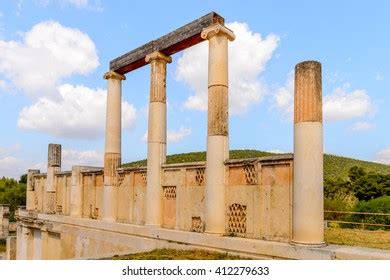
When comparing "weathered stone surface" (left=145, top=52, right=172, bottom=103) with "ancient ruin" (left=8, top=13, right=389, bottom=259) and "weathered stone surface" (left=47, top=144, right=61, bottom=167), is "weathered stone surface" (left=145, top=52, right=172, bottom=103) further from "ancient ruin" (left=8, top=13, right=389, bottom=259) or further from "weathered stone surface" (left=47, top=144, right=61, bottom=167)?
"weathered stone surface" (left=47, top=144, right=61, bottom=167)

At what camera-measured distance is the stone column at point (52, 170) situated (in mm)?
17594

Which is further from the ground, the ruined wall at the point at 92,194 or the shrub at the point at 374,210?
the ruined wall at the point at 92,194

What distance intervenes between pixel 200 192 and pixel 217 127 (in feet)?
6.38

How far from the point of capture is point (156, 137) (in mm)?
12008

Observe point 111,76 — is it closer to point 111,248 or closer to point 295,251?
point 111,248

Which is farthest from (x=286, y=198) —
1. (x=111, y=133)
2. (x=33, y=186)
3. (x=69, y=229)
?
(x=33, y=186)

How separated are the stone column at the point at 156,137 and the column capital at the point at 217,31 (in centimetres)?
226

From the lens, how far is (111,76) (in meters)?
14.7

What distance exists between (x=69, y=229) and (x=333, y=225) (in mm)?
12614

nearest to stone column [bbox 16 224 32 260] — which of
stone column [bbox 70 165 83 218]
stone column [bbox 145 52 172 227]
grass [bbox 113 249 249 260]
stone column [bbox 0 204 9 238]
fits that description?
stone column [bbox 70 165 83 218]

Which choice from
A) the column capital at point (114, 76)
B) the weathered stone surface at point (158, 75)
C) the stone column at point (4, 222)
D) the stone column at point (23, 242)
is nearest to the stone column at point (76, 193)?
the column capital at point (114, 76)

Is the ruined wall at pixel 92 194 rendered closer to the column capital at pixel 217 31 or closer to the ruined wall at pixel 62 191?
the ruined wall at pixel 62 191

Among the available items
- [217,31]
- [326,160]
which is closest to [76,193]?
[217,31]

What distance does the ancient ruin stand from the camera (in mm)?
8039
